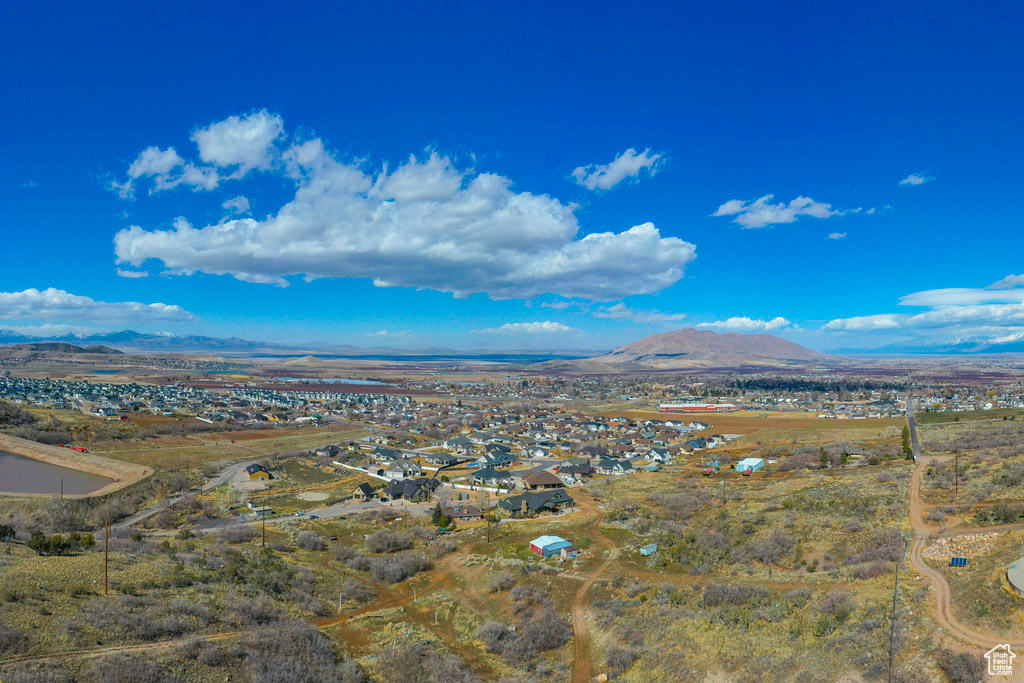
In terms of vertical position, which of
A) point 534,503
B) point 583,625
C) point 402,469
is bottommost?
point 402,469

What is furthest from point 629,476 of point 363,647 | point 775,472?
point 363,647

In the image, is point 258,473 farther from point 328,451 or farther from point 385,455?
point 385,455

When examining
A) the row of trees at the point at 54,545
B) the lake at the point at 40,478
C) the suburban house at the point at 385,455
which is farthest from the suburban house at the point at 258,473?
the row of trees at the point at 54,545

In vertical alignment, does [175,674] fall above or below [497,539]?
above

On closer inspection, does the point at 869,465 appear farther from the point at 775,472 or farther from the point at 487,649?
the point at 487,649

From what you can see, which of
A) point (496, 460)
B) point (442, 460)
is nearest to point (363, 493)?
point (442, 460)

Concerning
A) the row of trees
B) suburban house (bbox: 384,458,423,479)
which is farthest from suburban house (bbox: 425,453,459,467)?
the row of trees
